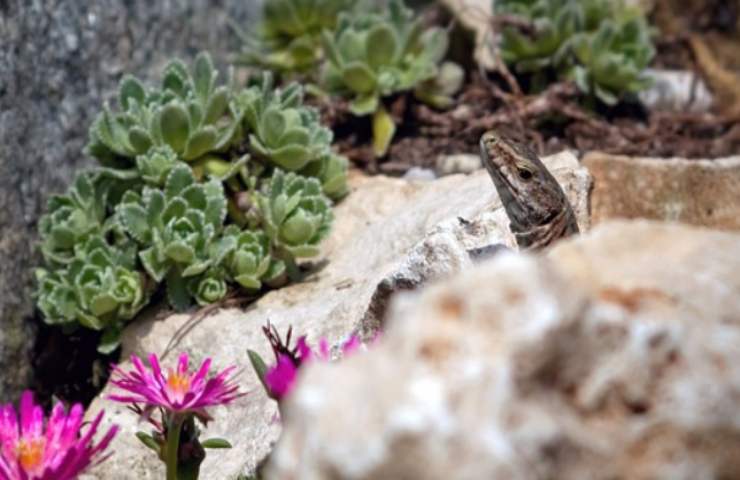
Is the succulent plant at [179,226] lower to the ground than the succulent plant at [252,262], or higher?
higher

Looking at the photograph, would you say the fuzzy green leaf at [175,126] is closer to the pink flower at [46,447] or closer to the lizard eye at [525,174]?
the lizard eye at [525,174]

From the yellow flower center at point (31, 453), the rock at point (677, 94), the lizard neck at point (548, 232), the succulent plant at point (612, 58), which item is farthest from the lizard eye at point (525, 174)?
the rock at point (677, 94)

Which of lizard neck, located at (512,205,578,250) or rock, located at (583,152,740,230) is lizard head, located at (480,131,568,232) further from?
rock, located at (583,152,740,230)

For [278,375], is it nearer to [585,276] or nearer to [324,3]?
[585,276]

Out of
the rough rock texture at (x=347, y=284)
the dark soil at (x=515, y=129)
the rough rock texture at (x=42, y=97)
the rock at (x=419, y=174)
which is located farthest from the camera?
the dark soil at (x=515, y=129)

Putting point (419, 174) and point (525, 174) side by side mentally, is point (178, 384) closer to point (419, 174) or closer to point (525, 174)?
point (525, 174)

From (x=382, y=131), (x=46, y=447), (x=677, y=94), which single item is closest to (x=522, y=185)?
(x=46, y=447)
